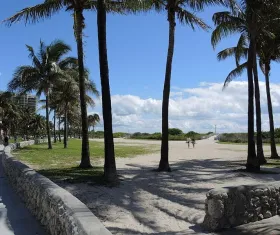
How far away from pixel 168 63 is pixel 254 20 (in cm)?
419

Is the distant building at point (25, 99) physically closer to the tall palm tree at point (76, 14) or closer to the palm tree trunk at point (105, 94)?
the tall palm tree at point (76, 14)

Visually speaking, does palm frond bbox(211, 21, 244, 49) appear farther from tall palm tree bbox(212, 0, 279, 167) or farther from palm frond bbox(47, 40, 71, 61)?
palm frond bbox(47, 40, 71, 61)

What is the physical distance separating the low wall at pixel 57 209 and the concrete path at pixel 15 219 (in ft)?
0.42

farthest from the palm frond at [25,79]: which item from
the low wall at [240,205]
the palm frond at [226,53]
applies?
the low wall at [240,205]

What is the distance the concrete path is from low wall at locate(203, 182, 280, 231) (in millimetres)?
2985

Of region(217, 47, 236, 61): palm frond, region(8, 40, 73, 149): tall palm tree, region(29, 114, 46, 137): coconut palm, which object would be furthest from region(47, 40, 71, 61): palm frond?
region(29, 114, 46, 137): coconut palm

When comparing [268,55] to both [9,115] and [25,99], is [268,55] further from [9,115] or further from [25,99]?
[9,115]

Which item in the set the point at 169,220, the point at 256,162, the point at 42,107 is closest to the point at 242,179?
the point at 256,162

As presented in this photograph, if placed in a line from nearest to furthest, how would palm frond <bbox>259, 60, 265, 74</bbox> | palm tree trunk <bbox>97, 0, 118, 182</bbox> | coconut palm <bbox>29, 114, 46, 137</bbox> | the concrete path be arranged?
the concrete path → palm tree trunk <bbox>97, 0, 118, 182</bbox> → palm frond <bbox>259, 60, 265, 74</bbox> → coconut palm <bbox>29, 114, 46, 137</bbox>

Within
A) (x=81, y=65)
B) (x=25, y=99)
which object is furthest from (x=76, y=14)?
(x=25, y=99)

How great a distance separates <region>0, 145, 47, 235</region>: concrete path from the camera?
22.3 ft

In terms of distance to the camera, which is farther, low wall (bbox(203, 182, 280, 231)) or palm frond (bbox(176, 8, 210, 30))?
palm frond (bbox(176, 8, 210, 30))

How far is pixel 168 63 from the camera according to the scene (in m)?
15.7

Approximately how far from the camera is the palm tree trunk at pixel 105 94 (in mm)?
11562
